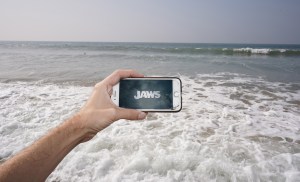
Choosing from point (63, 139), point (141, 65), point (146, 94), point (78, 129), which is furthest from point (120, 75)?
point (141, 65)

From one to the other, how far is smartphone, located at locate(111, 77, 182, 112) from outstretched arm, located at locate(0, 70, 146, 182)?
0.11 m

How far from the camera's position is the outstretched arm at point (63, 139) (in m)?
1.43

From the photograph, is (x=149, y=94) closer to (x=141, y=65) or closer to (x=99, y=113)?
(x=99, y=113)

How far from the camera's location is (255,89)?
320 inches

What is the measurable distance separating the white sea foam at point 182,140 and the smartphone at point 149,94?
1.37 meters

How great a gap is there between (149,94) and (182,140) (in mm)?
2159

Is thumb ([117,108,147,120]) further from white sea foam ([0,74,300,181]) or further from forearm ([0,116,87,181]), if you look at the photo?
white sea foam ([0,74,300,181])

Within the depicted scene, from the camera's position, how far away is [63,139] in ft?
5.38

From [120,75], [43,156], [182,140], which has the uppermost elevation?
[120,75]

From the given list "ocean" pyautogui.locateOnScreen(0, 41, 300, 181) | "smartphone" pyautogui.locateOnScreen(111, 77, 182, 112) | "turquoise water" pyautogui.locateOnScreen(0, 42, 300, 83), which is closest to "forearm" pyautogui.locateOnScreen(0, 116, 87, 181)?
"smartphone" pyautogui.locateOnScreen(111, 77, 182, 112)

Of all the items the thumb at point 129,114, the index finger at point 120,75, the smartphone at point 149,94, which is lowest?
the thumb at point 129,114

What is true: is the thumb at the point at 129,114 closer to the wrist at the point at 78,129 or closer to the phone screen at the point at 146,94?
the phone screen at the point at 146,94

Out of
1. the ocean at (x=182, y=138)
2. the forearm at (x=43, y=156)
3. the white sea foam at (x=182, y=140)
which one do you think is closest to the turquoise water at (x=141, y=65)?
the ocean at (x=182, y=138)

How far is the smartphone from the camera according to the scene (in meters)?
2.04
